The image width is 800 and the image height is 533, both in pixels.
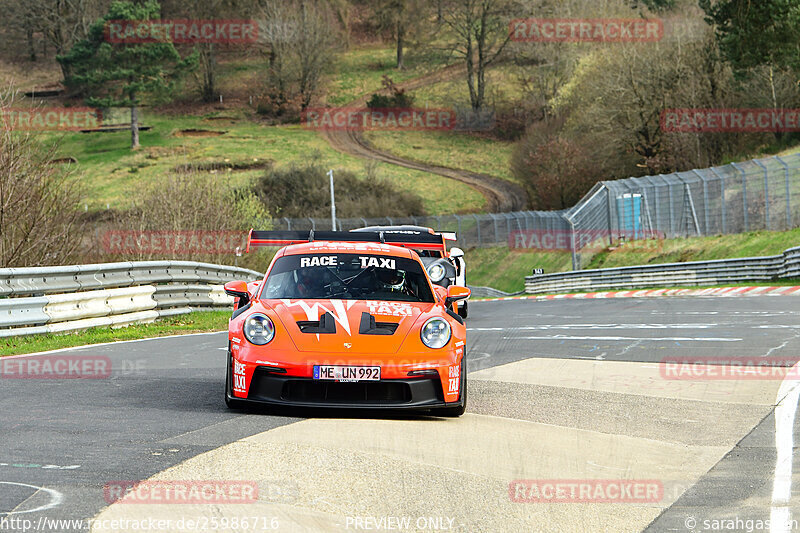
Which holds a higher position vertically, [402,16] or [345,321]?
[402,16]

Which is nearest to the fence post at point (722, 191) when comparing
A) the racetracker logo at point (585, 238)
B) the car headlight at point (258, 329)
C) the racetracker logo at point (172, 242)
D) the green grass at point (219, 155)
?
the racetracker logo at point (585, 238)

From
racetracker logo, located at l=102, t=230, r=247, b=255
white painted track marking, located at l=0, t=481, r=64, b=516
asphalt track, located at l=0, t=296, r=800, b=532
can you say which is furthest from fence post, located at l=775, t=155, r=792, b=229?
white painted track marking, located at l=0, t=481, r=64, b=516

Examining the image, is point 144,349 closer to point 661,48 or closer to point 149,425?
point 149,425

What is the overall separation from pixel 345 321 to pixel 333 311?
0.21 m

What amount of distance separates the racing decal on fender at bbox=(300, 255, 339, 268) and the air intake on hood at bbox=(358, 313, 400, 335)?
3.77 feet

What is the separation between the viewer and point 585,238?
1710 inches

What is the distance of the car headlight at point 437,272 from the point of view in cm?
1823

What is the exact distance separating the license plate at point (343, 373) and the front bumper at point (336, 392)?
0.05 m

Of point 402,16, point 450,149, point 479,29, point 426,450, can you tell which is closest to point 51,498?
point 426,450

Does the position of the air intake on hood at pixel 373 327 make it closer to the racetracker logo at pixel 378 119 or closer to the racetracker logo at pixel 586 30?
the racetracker logo at pixel 586 30

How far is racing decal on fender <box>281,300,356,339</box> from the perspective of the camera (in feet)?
26.5

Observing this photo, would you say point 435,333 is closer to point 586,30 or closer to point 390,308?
point 390,308

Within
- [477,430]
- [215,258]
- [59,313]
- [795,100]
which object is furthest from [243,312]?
[795,100]

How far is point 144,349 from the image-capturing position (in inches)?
526
